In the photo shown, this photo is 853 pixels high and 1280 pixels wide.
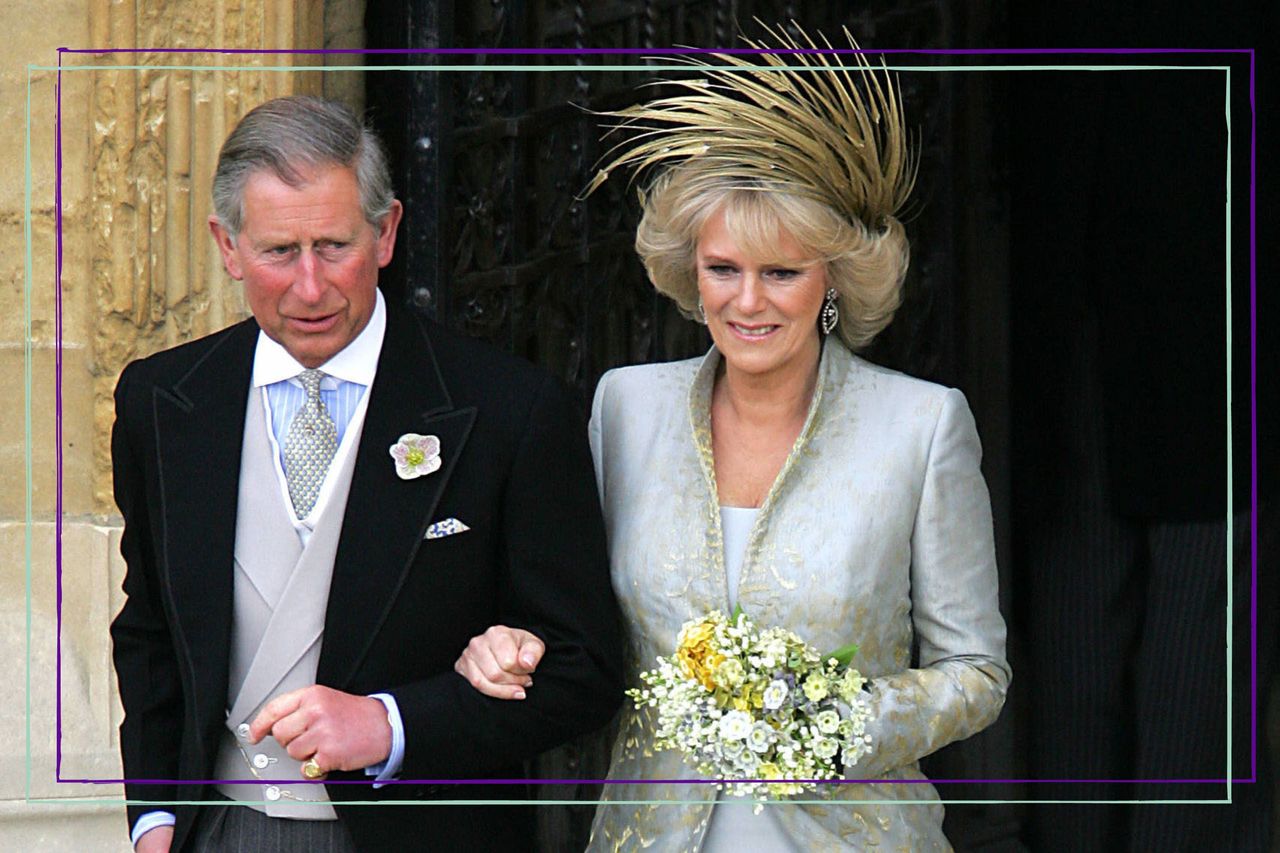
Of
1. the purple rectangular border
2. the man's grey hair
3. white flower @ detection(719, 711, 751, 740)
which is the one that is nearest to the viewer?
white flower @ detection(719, 711, 751, 740)

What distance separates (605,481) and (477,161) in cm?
101

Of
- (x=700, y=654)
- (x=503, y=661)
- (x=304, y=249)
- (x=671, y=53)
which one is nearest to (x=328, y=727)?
(x=503, y=661)

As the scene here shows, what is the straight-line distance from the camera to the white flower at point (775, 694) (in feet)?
10.3

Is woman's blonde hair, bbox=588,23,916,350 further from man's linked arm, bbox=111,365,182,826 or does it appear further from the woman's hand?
man's linked arm, bbox=111,365,182,826

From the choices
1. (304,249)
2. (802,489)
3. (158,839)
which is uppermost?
(304,249)

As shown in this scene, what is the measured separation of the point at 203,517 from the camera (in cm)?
332

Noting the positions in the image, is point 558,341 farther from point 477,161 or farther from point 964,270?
point 964,270

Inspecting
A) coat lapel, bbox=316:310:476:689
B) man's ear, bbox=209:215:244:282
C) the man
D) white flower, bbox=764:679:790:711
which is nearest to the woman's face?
the man

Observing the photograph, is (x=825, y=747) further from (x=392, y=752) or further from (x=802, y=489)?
(x=392, y=752)

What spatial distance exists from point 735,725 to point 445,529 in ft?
1.76

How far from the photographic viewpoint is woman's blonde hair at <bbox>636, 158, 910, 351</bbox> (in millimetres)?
3320

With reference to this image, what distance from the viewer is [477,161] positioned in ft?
14.1

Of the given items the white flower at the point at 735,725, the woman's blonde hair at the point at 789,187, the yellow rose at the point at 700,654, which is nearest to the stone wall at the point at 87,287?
the woman's blonde hair at the point at 789,187

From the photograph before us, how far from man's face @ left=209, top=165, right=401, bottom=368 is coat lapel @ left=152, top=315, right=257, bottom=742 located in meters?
0.18
